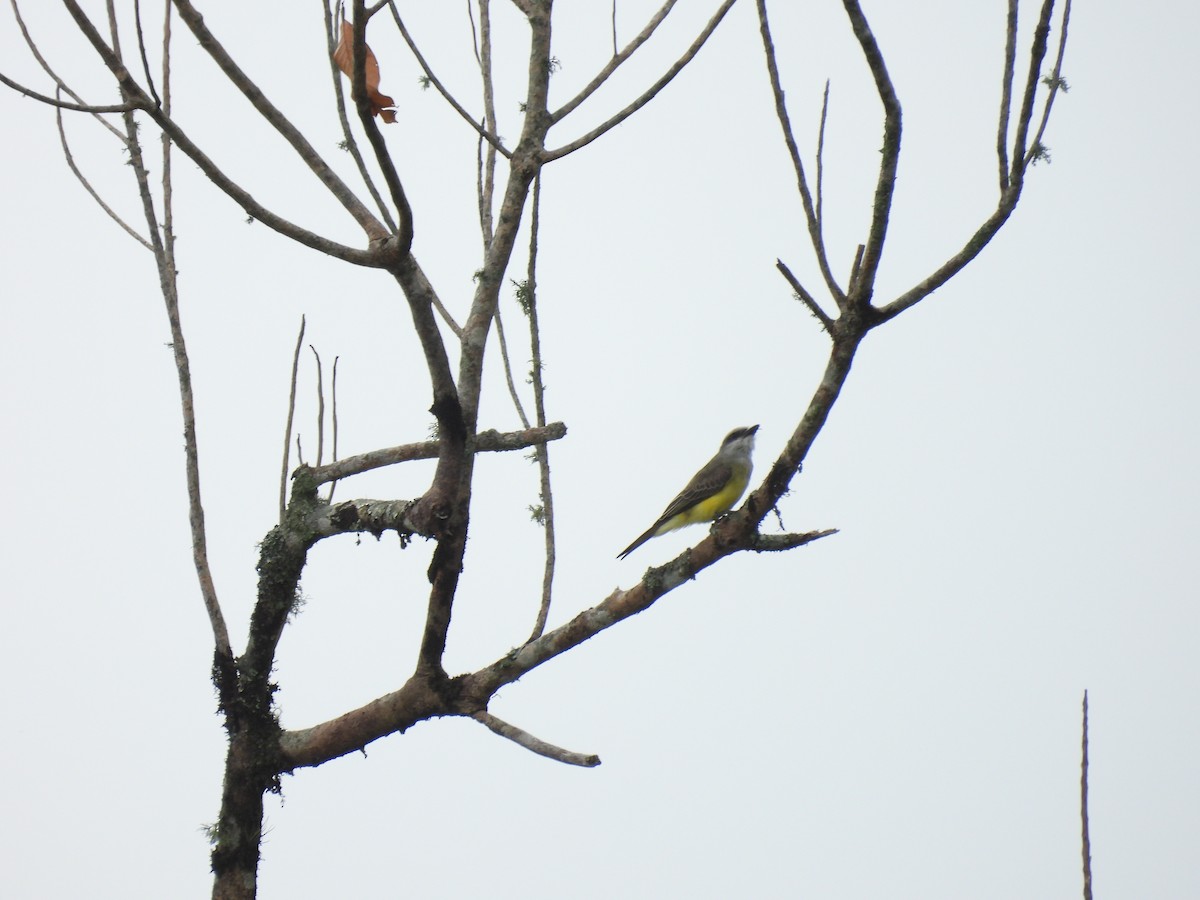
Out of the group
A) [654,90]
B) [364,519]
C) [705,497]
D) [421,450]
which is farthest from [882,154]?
[705,497]

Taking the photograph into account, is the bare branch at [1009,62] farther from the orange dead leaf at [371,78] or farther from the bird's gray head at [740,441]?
the bird's gray head at [740,441]

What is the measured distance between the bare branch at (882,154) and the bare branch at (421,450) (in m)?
1.32

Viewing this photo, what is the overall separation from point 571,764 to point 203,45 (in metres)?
2.37

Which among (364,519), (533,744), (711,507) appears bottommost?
(533,744)

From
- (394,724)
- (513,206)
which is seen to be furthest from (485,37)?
(394,724)

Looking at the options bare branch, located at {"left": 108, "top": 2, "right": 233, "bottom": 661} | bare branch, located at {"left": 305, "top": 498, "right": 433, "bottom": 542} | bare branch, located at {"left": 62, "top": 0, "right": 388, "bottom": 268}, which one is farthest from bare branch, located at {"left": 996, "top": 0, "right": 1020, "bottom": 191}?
bare branch, located at {"left": 108, "top": 2, "right": 233, "bottom": 661}

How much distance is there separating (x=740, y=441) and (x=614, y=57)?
5.14 meters

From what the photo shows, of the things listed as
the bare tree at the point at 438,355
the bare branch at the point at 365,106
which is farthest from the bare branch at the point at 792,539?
the bare branch at the point at 365,106

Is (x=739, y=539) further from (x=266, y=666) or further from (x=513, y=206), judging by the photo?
(x=266, y=666)

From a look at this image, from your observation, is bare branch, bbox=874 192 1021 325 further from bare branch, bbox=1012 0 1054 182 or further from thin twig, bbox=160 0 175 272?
thin twig, bbox=160 0 175 272

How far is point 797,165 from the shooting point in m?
3.01

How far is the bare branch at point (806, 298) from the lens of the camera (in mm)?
2979

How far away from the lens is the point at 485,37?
4602mm

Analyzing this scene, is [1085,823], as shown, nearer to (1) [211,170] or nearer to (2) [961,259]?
(2) [961,259]
